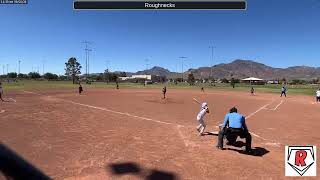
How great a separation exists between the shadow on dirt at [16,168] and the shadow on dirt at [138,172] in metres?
1.54

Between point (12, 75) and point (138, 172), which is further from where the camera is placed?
point (12, 75)

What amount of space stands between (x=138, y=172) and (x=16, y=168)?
2892 mm

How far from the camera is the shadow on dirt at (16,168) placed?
301 inches

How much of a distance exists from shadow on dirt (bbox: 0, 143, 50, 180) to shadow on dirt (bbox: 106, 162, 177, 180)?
5.05ft

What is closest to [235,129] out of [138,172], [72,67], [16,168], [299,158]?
[138,172]

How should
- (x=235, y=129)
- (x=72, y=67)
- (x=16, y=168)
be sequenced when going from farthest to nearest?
(x=72, y=67)
(x=235, y=129)
(x=16, y=168)

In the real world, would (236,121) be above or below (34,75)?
below

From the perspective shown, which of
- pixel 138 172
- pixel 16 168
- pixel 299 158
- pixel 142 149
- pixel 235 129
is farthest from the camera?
pixel 142 149

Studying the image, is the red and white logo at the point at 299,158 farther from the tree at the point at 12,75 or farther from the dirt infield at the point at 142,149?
the tree at the point at 12,75

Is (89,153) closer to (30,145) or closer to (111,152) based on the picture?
(111,152)

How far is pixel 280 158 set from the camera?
375 inches

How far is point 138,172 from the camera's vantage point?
26.1ft

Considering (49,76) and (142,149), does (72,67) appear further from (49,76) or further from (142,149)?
(142,149)

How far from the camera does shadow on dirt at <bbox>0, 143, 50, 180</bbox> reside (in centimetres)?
765
